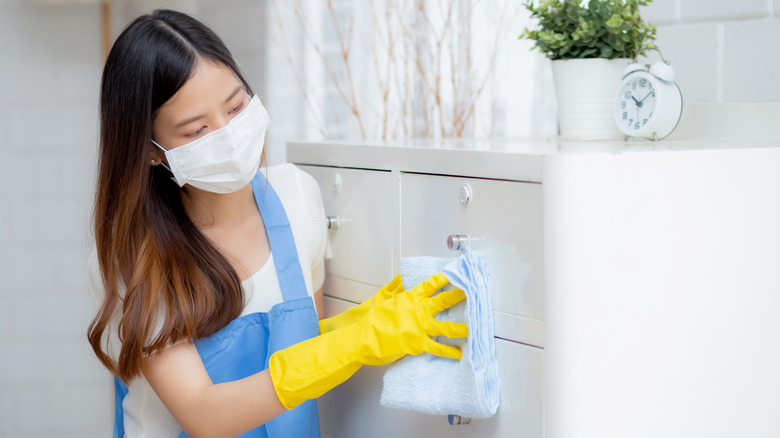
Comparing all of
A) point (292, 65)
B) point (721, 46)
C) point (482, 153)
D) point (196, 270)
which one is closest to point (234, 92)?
point (196, 270)

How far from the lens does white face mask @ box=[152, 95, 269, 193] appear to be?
1045 mm

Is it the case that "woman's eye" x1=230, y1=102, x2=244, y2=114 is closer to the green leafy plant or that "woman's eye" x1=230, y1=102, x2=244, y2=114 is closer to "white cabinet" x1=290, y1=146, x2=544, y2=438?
"white cabinet" x1=290, y1=146, x2=544, y2=438

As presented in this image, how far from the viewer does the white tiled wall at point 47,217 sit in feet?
7.38

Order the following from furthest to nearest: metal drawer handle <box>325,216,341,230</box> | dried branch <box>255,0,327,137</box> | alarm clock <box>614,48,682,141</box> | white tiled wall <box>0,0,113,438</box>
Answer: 1. white tiled wall <box>0,0,113,438</box>
2. dried branch <box>255,0,327,137</box>
3. metal drawer handle <box>325,216,341,230</box>
4. alarm clock <box>614,48,682,141</box>

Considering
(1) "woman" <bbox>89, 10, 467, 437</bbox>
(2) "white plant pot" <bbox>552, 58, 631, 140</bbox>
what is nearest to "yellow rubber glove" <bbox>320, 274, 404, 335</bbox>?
(1) "woman" <bbox>89, 10, 467, 437</bbox>

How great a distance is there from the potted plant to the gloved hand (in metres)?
0.37

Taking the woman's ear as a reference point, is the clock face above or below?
above

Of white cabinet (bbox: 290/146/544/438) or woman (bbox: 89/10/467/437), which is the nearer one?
white cabinet (bbox: 290/146/544/438)

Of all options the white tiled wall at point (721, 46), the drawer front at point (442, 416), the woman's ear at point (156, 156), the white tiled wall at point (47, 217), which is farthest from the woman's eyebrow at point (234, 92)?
the white tiled wall at point (47, 217)

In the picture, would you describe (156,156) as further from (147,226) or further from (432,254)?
(432,254)

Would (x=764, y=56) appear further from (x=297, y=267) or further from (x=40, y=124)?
(x=40, y=124)

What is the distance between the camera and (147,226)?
1.10 meters

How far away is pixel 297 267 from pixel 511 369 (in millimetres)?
397

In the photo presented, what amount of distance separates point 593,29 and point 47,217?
1753mm
